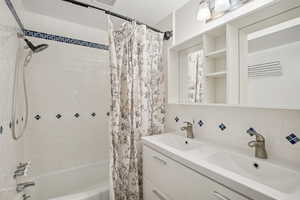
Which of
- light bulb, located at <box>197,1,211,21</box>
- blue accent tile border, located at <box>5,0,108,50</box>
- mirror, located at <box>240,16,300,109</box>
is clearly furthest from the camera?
blue accent tile border, located at <box>5,0,108,50</box>

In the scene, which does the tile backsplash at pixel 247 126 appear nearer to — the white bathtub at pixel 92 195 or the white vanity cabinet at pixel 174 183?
the white vanity cabinet at pixel 174 183

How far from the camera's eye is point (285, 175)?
0.71 meters

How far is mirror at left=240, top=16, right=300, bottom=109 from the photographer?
0.79m

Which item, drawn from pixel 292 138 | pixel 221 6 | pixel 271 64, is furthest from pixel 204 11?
pixel 292 138

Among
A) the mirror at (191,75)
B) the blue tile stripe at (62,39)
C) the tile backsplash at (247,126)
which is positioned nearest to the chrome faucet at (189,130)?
the tile backsplash at (247,126)

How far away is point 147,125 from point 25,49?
1.56m

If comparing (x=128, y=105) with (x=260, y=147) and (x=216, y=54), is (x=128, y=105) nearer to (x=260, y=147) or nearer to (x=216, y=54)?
(x=216, y=54)

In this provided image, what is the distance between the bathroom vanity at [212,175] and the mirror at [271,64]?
371 mm

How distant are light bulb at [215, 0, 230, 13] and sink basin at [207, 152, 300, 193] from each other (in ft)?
3.80

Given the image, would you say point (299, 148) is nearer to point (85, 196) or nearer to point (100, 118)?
point (85, 196)

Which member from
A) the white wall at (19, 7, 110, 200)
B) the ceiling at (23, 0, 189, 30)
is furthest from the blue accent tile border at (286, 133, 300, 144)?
the white wall at (19, 7, 110, 200)

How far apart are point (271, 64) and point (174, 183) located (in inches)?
40.5

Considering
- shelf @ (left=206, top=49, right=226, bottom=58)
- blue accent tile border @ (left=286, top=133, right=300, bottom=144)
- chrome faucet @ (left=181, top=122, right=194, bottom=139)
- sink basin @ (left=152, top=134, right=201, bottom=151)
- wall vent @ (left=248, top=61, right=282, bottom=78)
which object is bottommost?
sink basin @ (left=152, top=134, right=201, bottom=151)

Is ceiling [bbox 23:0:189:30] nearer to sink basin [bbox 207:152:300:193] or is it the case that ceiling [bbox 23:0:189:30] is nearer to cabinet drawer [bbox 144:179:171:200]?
sink basin [bbox 207:152:300:193]
